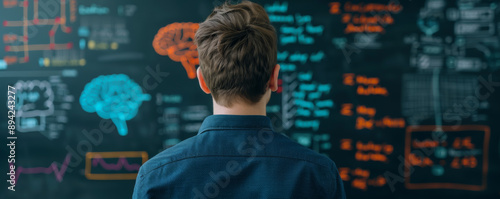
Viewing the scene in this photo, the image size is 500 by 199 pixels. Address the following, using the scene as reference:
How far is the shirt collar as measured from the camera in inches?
30.7

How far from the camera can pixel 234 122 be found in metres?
0.78

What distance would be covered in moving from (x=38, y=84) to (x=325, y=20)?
66.2 inches

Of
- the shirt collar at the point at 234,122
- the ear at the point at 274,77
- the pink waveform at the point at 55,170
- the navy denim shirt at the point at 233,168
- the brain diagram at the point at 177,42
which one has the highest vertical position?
the brain diagram at the point at 177,42

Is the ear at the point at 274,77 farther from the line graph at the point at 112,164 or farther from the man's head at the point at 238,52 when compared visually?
the line graph at the point at 112,164

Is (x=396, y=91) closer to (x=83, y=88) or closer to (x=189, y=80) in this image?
(x=189, y=80)

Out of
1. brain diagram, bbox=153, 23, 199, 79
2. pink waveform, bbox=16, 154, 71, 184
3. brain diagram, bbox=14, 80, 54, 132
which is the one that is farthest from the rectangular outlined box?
brain diagram, bbox=14, 80, 54, 132

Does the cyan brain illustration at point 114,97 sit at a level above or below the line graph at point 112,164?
above

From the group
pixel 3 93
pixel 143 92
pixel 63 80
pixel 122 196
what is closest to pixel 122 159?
pixel 122 196

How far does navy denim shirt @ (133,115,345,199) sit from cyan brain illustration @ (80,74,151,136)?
47.4 inches

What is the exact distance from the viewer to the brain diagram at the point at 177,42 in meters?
1.88

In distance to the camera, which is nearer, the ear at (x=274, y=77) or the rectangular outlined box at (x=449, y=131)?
the ear at (x=274, y=77)

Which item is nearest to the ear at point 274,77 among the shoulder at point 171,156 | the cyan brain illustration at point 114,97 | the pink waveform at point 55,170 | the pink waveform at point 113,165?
the shoulder at point 171,156

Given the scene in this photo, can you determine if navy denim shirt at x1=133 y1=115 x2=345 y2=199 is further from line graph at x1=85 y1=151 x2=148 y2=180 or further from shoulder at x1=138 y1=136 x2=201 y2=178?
line graph at x1=85 y1=151 x2=148 y2=180

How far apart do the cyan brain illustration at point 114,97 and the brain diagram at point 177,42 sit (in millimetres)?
262
